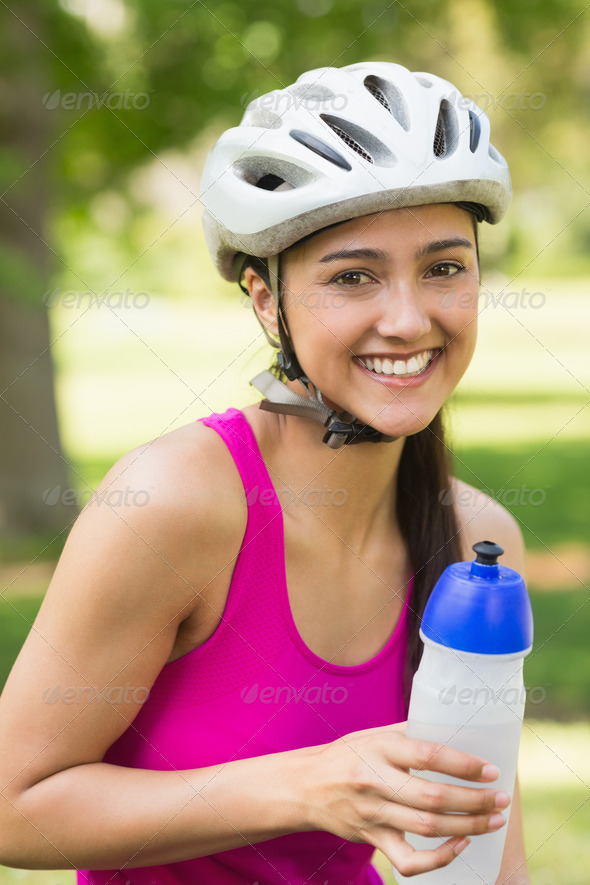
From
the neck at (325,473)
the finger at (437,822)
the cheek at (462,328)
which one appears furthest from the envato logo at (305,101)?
the finger at (437,822)

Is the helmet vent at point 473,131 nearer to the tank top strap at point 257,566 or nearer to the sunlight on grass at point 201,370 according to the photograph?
the tank top strap at point 257,566

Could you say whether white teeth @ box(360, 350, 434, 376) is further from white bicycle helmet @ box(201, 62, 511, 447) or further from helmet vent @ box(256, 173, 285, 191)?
helmet vent @ box(256, 173, 285, 191)

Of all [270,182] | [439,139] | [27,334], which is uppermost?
[27,334]

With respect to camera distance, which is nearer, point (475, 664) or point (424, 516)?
point (475, 664)

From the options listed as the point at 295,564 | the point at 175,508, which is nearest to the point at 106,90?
the point at 295,564

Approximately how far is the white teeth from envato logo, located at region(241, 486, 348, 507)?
1.30 ft

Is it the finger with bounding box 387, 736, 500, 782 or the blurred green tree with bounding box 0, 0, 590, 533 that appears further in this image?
the blurred green tree with bounding box 0, 0, 590, 533

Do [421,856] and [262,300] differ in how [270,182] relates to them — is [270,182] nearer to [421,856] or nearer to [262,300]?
[262,300]

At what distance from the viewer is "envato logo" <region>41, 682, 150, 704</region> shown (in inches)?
80.8

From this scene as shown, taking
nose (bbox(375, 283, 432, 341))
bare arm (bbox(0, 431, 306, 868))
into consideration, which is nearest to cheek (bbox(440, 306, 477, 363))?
nose (bbox(375, 283, 432, 341))

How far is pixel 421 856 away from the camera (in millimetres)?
1765

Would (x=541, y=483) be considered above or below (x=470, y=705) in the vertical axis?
above

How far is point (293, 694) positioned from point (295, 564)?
1.09 feet

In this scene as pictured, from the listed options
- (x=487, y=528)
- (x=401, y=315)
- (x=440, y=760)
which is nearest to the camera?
(x=440, y=760)
